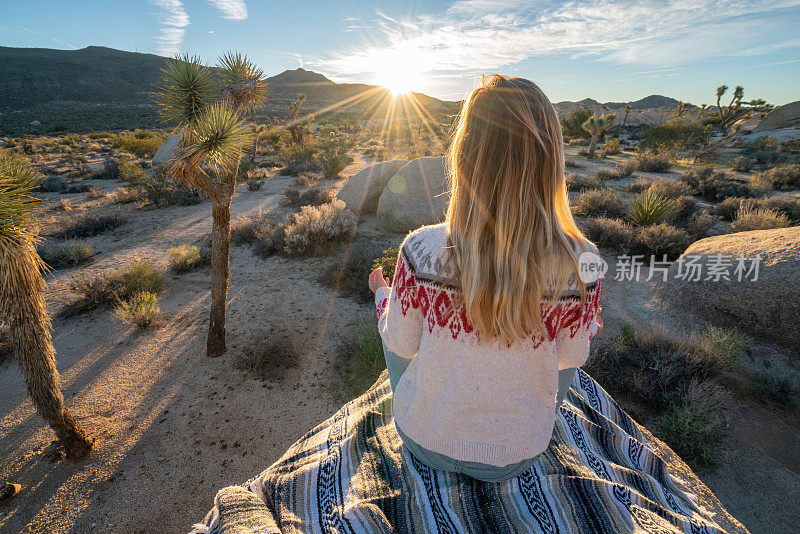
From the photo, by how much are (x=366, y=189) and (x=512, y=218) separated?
10121 millimetres

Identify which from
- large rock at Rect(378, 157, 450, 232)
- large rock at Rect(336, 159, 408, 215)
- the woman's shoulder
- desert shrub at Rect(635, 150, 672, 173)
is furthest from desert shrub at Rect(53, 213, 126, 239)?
desert shrub at Rect(635, 150, 672, 173)

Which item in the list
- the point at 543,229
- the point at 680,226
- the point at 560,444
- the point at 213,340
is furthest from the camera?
the point at 680,226

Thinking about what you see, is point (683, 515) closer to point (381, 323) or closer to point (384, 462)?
point (384, 462)

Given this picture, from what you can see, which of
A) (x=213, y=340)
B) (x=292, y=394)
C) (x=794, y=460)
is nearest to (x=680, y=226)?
(x=794, y=460)

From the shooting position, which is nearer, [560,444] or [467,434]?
[467,434]

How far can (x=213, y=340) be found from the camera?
Result: 4766 mm

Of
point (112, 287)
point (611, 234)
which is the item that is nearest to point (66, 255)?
point (112, 287)

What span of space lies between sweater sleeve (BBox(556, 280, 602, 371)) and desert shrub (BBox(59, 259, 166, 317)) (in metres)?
6.74

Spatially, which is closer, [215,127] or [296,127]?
[215,127]

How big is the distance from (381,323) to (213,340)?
392cm

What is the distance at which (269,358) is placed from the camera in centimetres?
466

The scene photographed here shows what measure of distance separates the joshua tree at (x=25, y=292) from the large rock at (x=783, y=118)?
5340 cm

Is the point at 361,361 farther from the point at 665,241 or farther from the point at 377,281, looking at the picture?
the point at 665,241

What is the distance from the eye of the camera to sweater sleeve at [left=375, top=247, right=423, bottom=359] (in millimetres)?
1452
